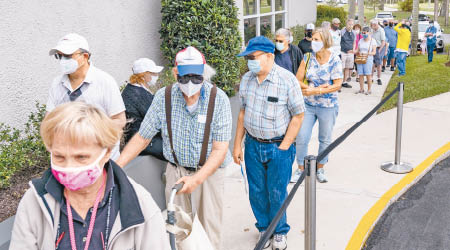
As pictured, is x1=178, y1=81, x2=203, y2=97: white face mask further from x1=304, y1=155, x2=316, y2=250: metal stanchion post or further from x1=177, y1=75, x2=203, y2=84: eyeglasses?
x1=304, y1=155, x2=316, y2=250: metal stanchion post

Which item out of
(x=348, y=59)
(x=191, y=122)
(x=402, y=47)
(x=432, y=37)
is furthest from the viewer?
(x=432, y=37)

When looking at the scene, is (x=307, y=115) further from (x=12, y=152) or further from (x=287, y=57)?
(x=12, y=152)

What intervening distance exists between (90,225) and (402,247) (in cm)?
375

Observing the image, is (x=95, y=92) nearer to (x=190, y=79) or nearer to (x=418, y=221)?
(x=190, y=79)

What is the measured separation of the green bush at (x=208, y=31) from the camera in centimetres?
767

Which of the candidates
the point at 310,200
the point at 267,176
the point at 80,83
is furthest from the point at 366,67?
the point at 80,83

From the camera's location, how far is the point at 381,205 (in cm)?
556

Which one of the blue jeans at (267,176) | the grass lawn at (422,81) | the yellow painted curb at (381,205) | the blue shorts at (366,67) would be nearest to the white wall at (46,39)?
the blue jeans at (267,176)

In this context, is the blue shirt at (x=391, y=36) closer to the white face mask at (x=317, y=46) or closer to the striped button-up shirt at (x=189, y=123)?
the white face mask at (x=317, y=46)

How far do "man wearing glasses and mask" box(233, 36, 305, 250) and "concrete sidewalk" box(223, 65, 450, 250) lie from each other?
477 millimetres

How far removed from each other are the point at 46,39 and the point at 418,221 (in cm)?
503

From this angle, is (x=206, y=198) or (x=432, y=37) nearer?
(x=206, y=198)

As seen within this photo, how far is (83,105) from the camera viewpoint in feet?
6.49

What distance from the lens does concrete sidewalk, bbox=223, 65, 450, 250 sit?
4.96 metres
